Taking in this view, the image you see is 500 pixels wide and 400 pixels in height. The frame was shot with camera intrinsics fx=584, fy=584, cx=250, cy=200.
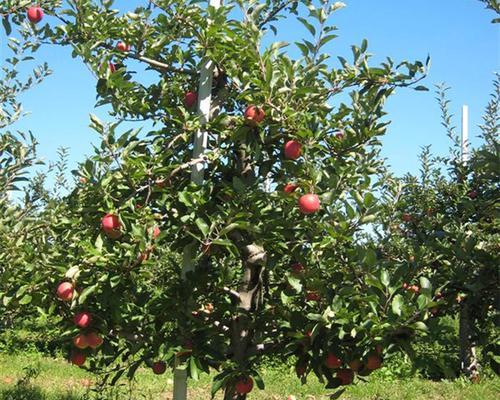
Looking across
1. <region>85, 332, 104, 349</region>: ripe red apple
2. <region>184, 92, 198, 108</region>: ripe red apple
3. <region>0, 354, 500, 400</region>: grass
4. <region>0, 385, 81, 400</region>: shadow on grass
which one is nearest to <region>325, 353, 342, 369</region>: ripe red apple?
<region>85, 332, 104, 349</region>: ripe red apple

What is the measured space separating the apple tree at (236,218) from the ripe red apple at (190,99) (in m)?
0.12

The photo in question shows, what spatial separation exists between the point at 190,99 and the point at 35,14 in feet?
2.79

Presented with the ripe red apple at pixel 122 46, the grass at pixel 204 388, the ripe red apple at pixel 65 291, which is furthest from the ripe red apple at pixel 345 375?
the grass at pixel 204 388

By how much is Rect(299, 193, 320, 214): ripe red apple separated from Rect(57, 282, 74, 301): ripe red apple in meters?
0.89

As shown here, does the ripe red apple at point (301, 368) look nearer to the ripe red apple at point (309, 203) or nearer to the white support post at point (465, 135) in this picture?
the ripe red apple at point (309, 203)

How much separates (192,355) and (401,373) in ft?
13.6

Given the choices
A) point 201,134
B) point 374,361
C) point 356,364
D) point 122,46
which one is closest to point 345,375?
point 356,364

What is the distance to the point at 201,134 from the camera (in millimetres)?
2494

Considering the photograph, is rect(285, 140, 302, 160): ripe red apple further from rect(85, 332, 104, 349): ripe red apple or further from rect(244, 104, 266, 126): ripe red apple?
rect(85, 332, 104, 349): ripe red apple

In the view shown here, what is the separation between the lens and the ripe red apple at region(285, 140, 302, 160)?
2209 millimetres

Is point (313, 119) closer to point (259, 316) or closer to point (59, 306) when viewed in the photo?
point (259, 316)

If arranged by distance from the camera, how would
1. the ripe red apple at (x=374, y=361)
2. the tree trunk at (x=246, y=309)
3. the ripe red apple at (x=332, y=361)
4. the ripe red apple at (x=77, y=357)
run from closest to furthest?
1. the ripe red apple at (x=374, y=361)
2. the ripe red apple at (x=332, y=361)
3. the ripe red apple at (x=77, y=357)
4. the tree trunk at (x=246, y=309)

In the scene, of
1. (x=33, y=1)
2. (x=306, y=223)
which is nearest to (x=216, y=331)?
(x=306, y=223)

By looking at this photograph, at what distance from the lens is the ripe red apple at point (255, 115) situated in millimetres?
2166
